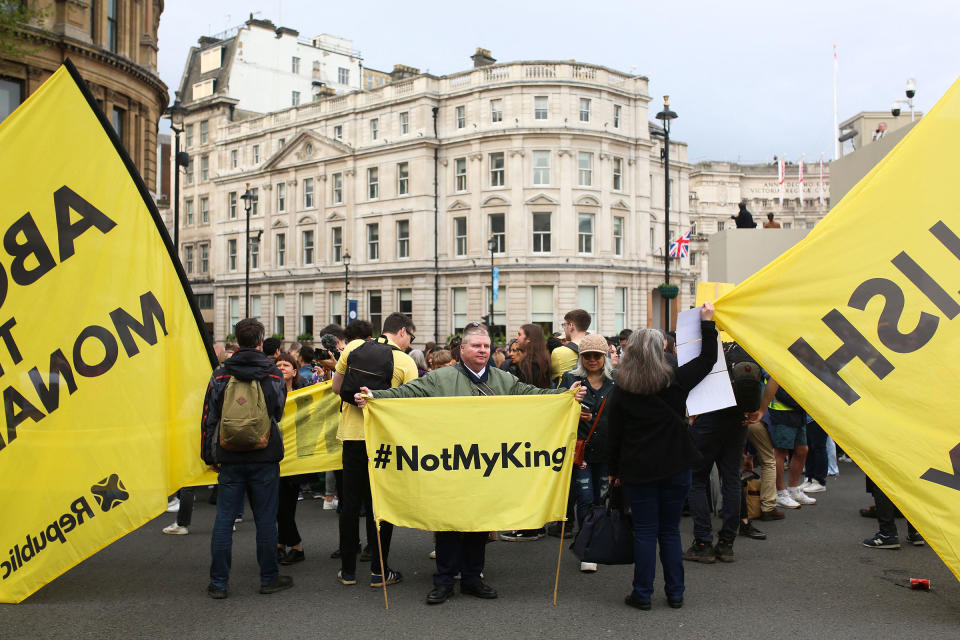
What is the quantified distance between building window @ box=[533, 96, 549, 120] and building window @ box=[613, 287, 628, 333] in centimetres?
1135

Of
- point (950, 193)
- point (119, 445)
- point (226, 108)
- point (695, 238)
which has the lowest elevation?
point (119, 445)

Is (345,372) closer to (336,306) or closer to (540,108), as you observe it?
(540,108)

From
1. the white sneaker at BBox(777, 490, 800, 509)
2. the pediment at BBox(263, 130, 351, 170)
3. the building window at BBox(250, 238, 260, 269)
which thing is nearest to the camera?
the white sneaker at BBox(777, 490, 800, 509)

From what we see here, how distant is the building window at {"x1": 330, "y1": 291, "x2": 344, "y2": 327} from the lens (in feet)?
174

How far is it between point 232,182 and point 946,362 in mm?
60920

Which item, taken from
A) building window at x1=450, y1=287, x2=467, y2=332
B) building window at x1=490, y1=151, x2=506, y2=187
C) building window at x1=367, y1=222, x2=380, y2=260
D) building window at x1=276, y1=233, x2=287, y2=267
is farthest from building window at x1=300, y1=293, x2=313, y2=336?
building window at x1=490, y1=151, x2=506, y2=187

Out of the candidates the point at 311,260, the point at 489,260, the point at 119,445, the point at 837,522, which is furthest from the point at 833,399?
the point at 311,260

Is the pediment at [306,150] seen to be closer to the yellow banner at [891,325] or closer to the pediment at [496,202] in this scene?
the pediment at [496,202]

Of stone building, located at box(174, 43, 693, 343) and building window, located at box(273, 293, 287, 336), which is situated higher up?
stone building, located at box(174, 43, 693, 343)

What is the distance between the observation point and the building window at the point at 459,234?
4838cm

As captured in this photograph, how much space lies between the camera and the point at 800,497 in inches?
388

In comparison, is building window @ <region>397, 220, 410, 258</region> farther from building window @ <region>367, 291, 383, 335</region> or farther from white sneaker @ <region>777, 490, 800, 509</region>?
white sneaker @ <region>777, 490, 800, 509</region>

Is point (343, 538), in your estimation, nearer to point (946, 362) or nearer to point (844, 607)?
point (844, 607)

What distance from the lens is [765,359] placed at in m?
5.79
